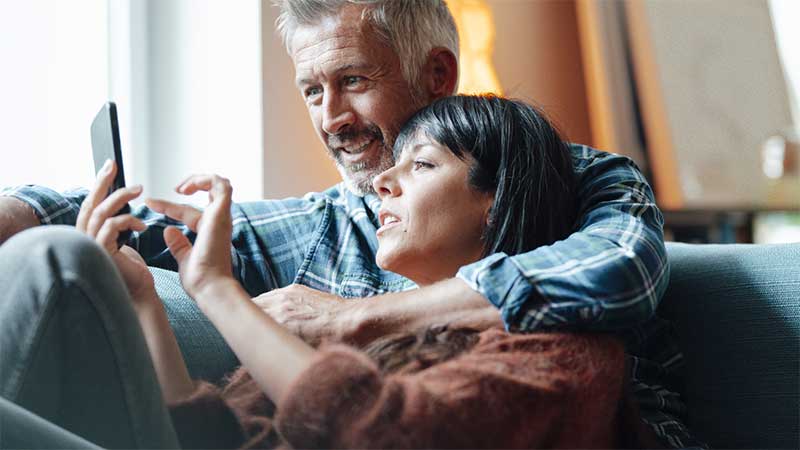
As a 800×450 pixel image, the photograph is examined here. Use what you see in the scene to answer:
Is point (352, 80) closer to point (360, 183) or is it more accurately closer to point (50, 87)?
point (360, 183)

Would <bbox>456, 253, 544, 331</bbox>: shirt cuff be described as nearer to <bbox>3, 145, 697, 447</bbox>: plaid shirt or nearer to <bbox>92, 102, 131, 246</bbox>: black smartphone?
<bbox>3, 145, 697, 447</bbox>: plaid shirt

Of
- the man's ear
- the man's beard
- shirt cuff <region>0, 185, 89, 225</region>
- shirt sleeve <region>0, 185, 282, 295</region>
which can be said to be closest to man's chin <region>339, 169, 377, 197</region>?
the man's beard

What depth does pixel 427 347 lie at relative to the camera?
0.87 m

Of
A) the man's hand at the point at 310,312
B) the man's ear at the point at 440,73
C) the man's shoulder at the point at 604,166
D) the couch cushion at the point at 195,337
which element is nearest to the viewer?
the man's hand at the point at 310,312

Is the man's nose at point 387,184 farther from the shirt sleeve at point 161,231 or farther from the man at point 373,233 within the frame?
the shirt sleeve at point 161,231

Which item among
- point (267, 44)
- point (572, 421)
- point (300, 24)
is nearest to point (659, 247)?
point (572, 421)

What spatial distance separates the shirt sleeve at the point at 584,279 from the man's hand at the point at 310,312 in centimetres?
16

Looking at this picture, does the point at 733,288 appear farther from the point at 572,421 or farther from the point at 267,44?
the point at 267,44

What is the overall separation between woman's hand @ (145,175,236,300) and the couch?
0.24m

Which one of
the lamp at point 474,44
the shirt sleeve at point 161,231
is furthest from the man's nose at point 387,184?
the lamp at point 474,44

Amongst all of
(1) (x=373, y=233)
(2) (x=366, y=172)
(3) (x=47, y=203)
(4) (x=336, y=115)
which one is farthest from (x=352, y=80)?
(3) (x=47, y=203)

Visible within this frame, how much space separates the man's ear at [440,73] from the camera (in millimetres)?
1614

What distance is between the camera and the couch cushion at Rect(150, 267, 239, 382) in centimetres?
115

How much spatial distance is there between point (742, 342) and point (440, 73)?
75 cm
